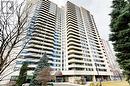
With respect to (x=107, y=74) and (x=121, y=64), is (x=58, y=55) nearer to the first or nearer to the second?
(x=107, y=74)

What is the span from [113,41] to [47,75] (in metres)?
19.4

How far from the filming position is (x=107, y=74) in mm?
58031

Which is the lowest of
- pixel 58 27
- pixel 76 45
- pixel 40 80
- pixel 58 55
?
pixel 40 80

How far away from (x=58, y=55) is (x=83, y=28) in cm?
2374

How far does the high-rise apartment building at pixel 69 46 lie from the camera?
162ft

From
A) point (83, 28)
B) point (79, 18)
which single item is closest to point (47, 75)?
point (83, 28)

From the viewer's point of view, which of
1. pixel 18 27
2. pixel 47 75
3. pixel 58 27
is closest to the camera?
pixel 18 27

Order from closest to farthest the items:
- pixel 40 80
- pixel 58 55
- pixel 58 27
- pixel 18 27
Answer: pixel 18 27 → pixel 40 80 → pixel 58 55 → pixel 58 27

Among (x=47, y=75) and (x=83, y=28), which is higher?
(x=83, y=28)

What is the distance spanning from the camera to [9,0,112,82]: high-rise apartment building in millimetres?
49438

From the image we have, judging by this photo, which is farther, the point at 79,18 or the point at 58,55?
the point at 79,18

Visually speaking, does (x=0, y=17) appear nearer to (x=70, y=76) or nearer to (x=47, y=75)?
(x=47, y=75)

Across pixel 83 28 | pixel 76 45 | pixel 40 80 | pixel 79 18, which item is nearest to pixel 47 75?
pixel 40 80

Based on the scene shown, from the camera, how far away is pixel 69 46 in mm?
55844
